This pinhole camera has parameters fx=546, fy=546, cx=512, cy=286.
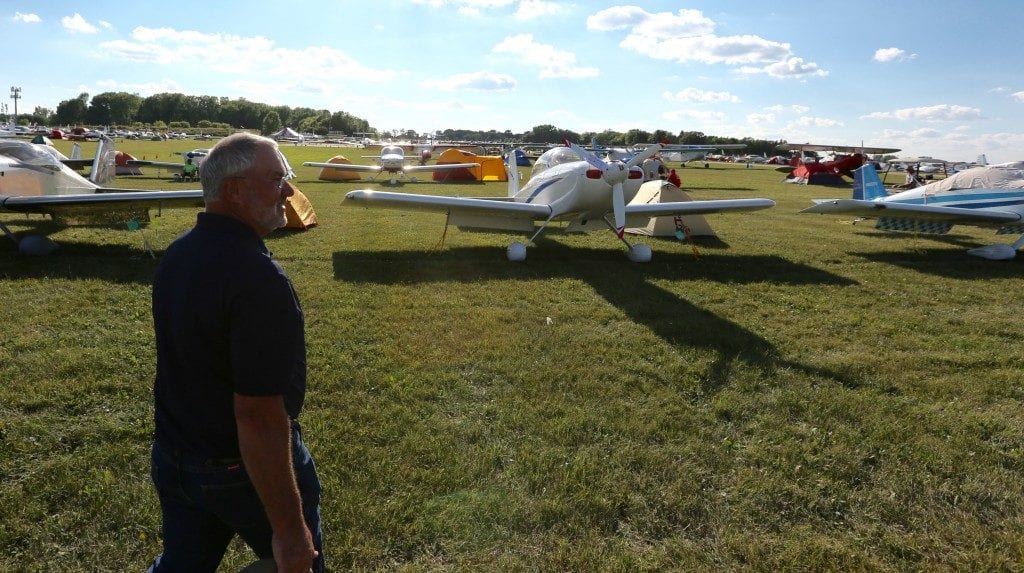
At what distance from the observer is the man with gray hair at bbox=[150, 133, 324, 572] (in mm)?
1452

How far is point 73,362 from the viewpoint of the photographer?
4742 millimetres

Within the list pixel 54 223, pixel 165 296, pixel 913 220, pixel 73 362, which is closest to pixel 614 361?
pixel 165 296

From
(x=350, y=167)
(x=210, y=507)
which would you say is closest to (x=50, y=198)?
(x=210, y=507)

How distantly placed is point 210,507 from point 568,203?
8579 millimetres

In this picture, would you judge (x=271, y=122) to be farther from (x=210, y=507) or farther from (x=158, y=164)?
(x=210, y=507)

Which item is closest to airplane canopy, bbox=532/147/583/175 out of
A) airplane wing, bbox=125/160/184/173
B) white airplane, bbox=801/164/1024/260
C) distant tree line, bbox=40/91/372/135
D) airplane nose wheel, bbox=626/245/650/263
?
airplane nose wheel, bbox=626/245/650/263

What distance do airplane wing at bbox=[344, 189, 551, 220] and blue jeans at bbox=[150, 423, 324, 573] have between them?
25.2 ft

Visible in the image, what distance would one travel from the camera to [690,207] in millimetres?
10734

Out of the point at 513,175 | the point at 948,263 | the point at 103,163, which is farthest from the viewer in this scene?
the point at 103,163

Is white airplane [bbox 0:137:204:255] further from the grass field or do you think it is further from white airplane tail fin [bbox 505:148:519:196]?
white airplane tail fin [bbox 505:148:519:196]

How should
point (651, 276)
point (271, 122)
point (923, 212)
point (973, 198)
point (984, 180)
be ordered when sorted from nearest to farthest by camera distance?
point (651, 276) < point (923, 212) < point (973, 198) < point (984, 180) < point (271, 122)

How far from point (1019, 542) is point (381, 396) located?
413cm

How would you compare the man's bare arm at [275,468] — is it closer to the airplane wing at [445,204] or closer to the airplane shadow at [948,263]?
the airplane wing at [445,204]

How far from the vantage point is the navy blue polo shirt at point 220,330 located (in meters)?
1.44
